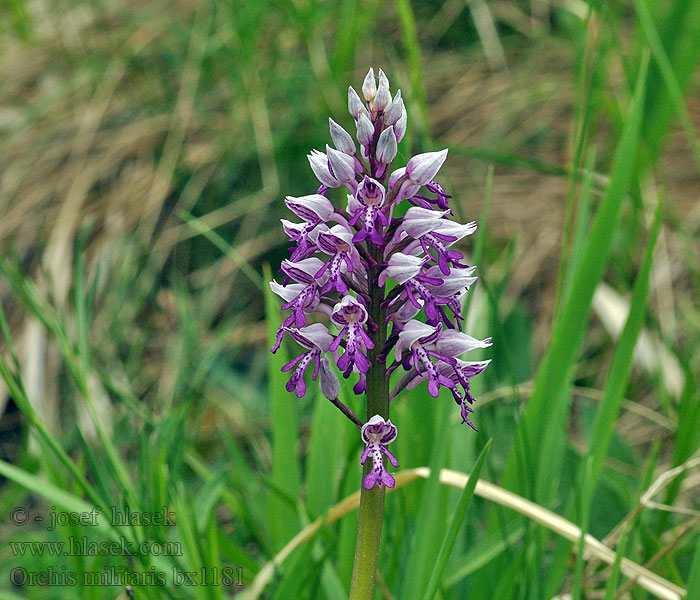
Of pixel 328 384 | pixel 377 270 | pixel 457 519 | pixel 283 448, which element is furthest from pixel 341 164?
pixel 283 448

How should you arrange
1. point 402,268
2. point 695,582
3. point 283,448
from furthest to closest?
1. point 283,448
2. point 695,582
3. point 402,268

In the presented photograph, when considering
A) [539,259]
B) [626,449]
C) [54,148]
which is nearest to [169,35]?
[54,148]

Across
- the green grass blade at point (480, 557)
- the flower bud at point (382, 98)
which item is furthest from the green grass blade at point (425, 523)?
the flower bud at point (382, 98)

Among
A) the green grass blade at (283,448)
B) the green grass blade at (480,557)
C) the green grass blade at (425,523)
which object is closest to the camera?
the green grass blade at (425,523)

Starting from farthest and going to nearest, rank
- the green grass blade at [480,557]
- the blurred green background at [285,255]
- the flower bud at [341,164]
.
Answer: the blurred green background at [285,255] < the green grass blade at [480,557] < the flower bud at [341,164]

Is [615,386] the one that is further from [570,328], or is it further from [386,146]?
[386,146]

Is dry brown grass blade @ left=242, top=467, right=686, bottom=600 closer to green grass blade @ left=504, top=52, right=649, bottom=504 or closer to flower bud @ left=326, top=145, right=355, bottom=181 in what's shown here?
green grass blade @ left=504, top=52, right=649, bottom=504

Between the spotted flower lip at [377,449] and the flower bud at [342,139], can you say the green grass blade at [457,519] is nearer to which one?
the spotted flower lip at [377,449]
